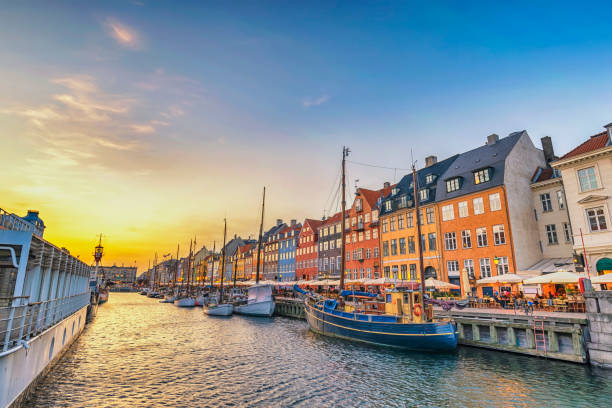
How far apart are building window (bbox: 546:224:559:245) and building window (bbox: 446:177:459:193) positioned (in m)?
10.3

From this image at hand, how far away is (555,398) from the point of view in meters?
12.8

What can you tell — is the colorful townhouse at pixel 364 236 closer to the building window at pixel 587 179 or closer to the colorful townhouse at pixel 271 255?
the building window at pixel 587 179

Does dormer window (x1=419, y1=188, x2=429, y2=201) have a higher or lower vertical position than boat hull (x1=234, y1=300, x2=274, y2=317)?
higher

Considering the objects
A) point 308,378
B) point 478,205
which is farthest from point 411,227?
point 308,378

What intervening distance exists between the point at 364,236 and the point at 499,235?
74.9 feet

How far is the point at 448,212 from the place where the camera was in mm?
41500

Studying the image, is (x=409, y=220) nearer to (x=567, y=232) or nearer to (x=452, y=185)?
(x=452, y=185)

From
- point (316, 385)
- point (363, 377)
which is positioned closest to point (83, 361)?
point (316, 385)

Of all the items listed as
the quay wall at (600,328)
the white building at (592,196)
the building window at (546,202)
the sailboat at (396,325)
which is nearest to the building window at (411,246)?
the building window at (546,202)

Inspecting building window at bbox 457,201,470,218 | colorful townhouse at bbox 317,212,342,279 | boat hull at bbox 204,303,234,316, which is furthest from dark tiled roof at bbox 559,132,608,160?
boat hull at bbox 204,303,234,316

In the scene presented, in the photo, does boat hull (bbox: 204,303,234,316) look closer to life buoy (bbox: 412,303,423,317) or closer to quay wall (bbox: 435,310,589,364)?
life buoy (bbox: 412,303,423,317)

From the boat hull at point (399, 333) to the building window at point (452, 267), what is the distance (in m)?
19.1

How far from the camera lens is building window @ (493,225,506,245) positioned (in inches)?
1368

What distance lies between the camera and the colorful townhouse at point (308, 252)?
69.5 meters
